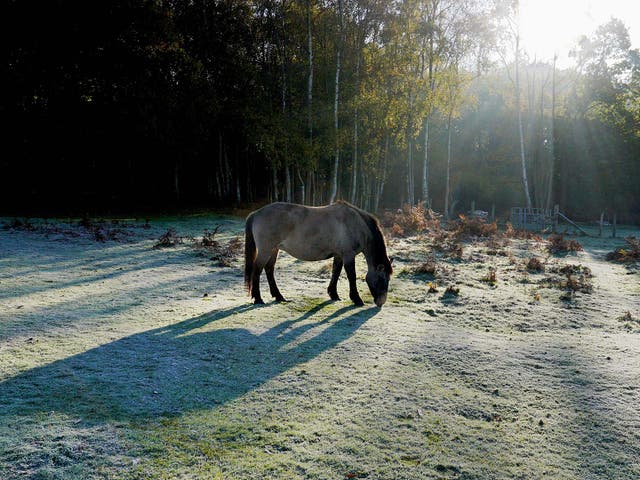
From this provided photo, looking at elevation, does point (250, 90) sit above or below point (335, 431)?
above

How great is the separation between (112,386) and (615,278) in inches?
496

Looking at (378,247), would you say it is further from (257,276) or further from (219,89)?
(219,89)

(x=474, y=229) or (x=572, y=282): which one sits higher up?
(x=474, y=229)

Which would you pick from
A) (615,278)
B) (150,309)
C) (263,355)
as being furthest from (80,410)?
(615,278)

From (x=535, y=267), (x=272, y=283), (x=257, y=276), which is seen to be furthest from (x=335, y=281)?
(x=535, y=267)

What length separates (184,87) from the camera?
1097 inches

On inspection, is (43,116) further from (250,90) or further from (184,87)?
(250,90)

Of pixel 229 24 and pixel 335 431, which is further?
pixel 229 24

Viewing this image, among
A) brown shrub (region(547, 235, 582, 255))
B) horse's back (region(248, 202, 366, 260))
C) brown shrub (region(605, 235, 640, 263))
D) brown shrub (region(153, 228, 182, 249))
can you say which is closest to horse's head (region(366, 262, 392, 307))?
horse's back (region(248, 202, 366, 260))

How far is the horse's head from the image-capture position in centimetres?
813

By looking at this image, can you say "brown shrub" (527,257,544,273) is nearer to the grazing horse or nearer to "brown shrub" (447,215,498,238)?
the grazing horse

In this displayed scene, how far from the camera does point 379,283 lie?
26.8ft

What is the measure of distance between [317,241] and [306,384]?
3.99m

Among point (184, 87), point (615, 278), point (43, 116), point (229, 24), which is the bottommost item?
point (615, 278)
